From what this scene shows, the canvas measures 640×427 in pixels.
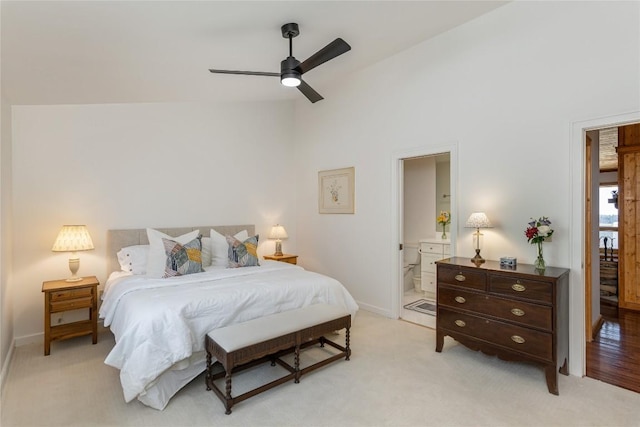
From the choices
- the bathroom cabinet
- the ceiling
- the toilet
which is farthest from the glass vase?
the toilet

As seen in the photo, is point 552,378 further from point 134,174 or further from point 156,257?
point 134,174

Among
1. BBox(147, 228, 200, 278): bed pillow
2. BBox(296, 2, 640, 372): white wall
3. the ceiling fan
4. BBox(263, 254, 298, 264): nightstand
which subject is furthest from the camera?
BBox(263, 254, 298, 264): nightstand

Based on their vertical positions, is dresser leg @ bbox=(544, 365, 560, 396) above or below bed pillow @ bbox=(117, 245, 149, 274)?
below

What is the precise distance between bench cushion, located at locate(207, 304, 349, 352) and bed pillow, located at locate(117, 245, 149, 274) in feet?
5.57

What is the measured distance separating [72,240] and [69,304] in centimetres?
65

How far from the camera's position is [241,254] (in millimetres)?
4102

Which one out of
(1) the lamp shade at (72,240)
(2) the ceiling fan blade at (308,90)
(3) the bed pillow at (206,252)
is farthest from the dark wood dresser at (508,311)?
(1) the lamp shade at (72,240)

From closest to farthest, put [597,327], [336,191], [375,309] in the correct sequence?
[597,327] → [375,309] → [336,191]

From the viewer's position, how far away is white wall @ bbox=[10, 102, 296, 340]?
3541 mm

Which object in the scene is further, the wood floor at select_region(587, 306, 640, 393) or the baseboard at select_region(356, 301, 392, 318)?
the baseboard at select_region(356, 301, 392, 318)

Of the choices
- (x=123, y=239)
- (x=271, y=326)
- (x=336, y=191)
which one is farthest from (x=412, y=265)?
(x=123, y=239)

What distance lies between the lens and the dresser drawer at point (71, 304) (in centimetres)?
328

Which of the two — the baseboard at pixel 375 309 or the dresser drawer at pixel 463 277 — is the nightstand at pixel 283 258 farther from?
the dresser drawer at pixel 463 277

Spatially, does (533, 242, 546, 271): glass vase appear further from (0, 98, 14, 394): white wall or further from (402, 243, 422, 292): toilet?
(0, 98, 14, 394): white wall
